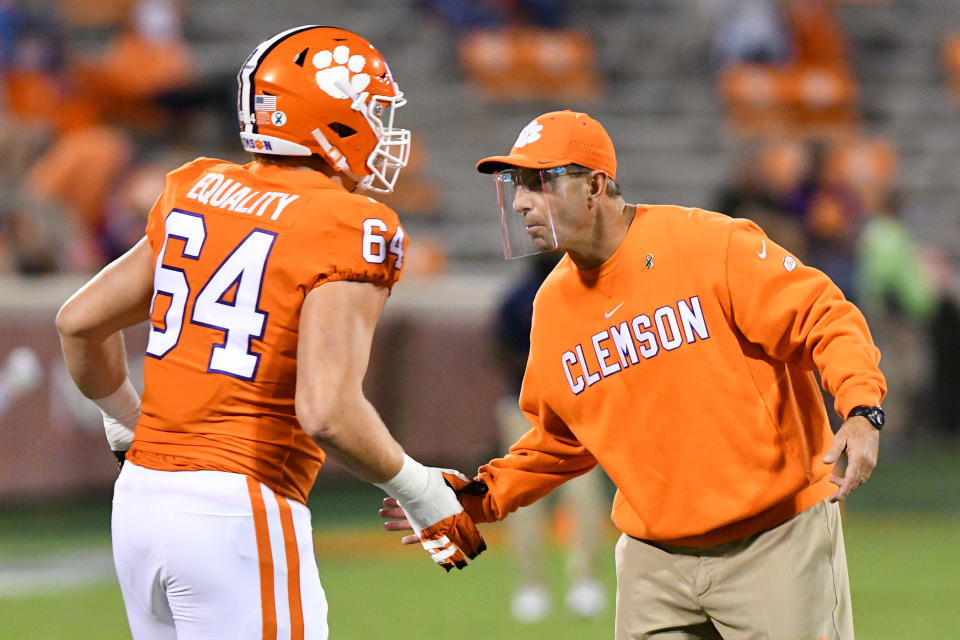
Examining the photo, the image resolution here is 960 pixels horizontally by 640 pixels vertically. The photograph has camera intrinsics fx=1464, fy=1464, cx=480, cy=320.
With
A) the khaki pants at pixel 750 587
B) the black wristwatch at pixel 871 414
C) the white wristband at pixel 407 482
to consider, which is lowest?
the khaki pants at pixel 750 587

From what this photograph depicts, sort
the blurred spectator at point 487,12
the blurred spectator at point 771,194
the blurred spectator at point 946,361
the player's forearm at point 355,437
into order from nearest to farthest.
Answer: the player's forearm at point 355,437 → the blurred spectator at point 771,194 → the blurred spectator at point 946,361 → the blurred spectator at point 487,12

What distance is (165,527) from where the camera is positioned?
3.33 meters

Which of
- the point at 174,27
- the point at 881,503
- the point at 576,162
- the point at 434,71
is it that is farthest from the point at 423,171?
the point at 576,162

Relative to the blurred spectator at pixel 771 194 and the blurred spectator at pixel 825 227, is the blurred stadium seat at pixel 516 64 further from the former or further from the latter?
the blurred spectator at pixel 825 227

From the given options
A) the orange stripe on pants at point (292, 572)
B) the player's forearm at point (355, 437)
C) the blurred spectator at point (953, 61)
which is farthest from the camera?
the blurred spectator at point (953, 61)

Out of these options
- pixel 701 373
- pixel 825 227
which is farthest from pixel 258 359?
pixel 825 227

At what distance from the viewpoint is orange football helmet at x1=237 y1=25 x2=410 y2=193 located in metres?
3.59

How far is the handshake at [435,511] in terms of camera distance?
3609mm

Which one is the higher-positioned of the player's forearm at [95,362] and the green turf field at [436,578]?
the player's forearm at [95,362]

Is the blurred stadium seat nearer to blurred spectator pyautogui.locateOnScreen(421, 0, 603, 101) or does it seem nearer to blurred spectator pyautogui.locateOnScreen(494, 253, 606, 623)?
blurred spectator pyautogui.locateOnScreen(421, 0, 603, 101)

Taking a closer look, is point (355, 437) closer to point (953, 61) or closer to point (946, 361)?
point (946, 361)

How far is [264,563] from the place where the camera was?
335 centimetres

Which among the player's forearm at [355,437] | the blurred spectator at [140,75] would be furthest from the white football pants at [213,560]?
the blurred spectator at [140,75]

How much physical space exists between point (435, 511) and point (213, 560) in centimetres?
65
